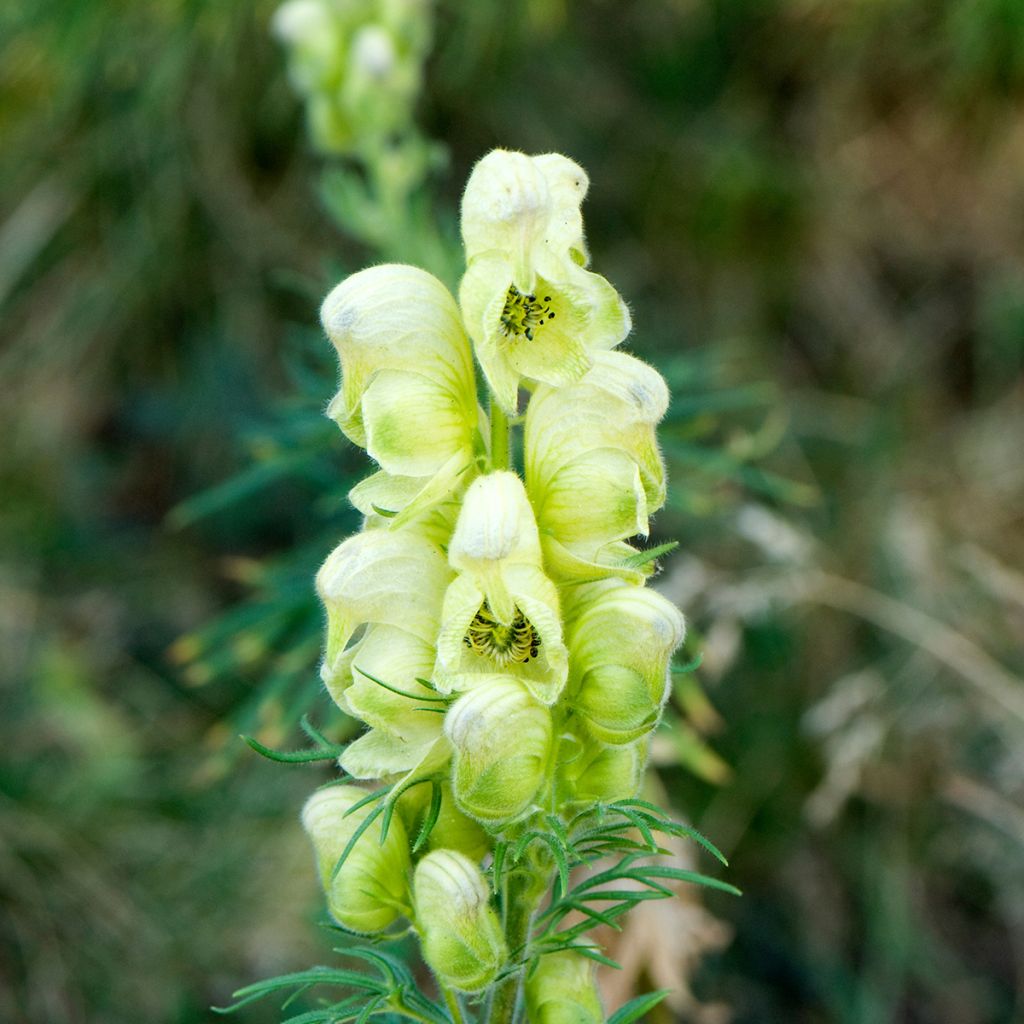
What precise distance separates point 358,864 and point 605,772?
221mm

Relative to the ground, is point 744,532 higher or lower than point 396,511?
lower

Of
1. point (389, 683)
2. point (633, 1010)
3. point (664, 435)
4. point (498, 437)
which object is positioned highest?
point (498, 437)

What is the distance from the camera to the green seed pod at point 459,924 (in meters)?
0.97

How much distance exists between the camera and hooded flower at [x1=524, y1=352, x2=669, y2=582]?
1038 millimetres

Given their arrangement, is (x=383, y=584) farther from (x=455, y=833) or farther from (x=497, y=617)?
(x=455, y=833)

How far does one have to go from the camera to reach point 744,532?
97.3 inches

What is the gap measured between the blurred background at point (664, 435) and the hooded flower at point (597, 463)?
3.45 feet

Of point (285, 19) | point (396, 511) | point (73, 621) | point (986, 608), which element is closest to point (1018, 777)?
point (986, 608)

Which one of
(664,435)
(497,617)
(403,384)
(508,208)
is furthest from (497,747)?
(664,435)

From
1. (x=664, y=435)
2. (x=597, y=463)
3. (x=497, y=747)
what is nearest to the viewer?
(x=497, y=747)

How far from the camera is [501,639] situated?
1.03 m

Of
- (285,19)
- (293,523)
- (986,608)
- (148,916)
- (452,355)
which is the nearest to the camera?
(452,355)

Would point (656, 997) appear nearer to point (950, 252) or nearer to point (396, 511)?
point (396, 511)

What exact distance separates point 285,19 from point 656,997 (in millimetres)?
2008
